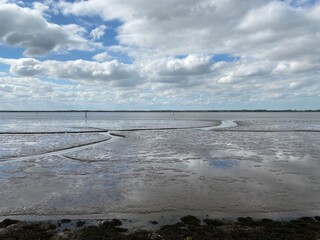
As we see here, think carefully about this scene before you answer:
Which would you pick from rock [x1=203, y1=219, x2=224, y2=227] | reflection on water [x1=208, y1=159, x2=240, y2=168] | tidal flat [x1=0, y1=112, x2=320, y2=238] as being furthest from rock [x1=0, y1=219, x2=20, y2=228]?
reflection on water [x1=208, y1=159, x2=240, y2=168]

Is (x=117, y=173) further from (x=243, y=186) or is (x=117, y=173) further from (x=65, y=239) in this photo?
(x=65, y=239)

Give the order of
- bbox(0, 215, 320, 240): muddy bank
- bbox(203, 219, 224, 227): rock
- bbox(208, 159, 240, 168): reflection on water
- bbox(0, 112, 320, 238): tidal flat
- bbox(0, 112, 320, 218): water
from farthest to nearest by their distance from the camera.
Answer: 1. bbox(208, 159, 240, 168): reflection on water
2. bbox(0, 112, 320, 218): water
3. bbox(0, 112, 320, 238): tidal flat
4. bbox(203, 219, 224, 227): rock
5. bbox(0, 215, 320, 240): muddy bank

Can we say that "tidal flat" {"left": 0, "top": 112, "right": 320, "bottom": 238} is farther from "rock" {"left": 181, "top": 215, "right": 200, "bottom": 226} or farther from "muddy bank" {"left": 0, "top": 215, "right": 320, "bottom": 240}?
"muddy bank" {"left": 0, "top": 215, "right": 320, "bottom": 240}

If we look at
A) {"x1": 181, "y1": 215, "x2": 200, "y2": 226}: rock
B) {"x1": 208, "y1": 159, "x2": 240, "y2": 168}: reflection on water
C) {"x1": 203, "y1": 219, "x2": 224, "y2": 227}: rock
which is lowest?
{"x1": 208, "y1": 159, "x2": 240, "y2": 168}: reflection on water

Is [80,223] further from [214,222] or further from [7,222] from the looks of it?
[214,222]

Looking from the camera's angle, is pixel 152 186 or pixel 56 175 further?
pixel 56 175

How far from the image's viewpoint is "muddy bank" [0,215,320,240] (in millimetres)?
7867

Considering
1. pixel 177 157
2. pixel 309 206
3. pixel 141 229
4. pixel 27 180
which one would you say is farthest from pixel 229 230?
pixel 177 157

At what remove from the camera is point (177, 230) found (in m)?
8.27

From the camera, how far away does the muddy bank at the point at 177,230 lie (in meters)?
7.87

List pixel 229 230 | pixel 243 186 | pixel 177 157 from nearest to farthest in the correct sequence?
pixel 229 230 < pixel 243 186 < pixel 177 157

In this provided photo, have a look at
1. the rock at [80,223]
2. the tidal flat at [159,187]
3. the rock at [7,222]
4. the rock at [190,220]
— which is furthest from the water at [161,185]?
the rock at [7,222]

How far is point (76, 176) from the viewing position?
15938 millimetres

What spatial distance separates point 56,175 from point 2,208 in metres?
5.42
